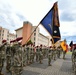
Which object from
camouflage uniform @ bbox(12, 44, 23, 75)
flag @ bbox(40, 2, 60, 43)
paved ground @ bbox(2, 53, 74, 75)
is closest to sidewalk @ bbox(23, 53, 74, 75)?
paved ground @ bbox(2, 53, 74, 75)

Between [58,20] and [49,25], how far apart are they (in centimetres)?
96

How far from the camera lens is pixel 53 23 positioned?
1098 cm

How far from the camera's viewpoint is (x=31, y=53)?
611 inches

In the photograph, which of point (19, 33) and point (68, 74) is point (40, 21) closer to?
point (68, 74)

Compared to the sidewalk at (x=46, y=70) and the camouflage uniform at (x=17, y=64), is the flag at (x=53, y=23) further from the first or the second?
the camouflage uniform at (x=17, y=64)

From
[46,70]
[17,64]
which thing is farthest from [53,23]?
[17,64]

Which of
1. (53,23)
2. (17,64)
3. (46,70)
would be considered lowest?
(46,70)

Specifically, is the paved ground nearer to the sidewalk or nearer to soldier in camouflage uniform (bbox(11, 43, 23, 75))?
the sidewalk

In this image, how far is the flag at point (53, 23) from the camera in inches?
408

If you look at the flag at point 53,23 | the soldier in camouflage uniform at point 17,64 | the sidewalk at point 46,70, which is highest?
the flag at point 53,23

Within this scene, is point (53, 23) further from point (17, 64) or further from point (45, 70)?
point (17, 64)

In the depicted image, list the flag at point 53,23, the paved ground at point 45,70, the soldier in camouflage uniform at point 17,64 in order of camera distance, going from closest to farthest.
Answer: the soldier in camouflage uniform at point 17,64, the flag at point 53,23, the paved ground at point 45,70

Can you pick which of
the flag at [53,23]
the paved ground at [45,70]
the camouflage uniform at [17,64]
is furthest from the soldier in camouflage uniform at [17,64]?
the flag at [53,23]

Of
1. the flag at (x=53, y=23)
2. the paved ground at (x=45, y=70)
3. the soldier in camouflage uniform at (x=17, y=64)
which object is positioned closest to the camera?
the soldier in camouflage uniform at (x=17, y=64)
